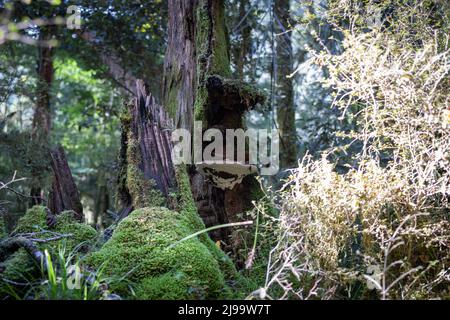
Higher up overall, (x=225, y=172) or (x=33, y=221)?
(x=225, y=172)

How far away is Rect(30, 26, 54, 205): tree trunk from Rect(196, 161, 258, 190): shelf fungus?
404 centimetres

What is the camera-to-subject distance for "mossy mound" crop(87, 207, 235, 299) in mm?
3277

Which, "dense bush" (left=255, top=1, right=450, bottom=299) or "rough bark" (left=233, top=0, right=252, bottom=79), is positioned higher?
"rough bark" (left=233, top=0, right=252, bottom=79)

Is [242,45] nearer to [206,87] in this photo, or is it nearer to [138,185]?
[206,87]

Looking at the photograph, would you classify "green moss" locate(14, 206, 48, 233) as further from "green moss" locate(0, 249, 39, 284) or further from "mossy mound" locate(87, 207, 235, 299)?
"mossy mound" locate(87, 207, 235, 299)

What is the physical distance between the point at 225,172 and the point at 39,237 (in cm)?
205

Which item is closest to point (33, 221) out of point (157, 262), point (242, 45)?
point (157, 262)

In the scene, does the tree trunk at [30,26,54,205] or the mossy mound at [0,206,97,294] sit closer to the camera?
A: the mossy mound at [0,206,97,294]

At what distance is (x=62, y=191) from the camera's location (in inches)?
200

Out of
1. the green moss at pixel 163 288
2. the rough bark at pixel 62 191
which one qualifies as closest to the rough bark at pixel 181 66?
the rough bark at pixel 62 191

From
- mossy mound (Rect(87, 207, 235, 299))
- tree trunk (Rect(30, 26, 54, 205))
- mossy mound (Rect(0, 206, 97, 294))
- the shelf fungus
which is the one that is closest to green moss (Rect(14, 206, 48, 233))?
mossy mound (Rect(0, 206, 97, 294))

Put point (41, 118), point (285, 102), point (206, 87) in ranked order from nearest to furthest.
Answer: point (206, 87)
point (285, 102)
point (41, 118)

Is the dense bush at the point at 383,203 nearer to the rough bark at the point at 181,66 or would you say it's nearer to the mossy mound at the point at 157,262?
the mossy mound at the point at 157,262
